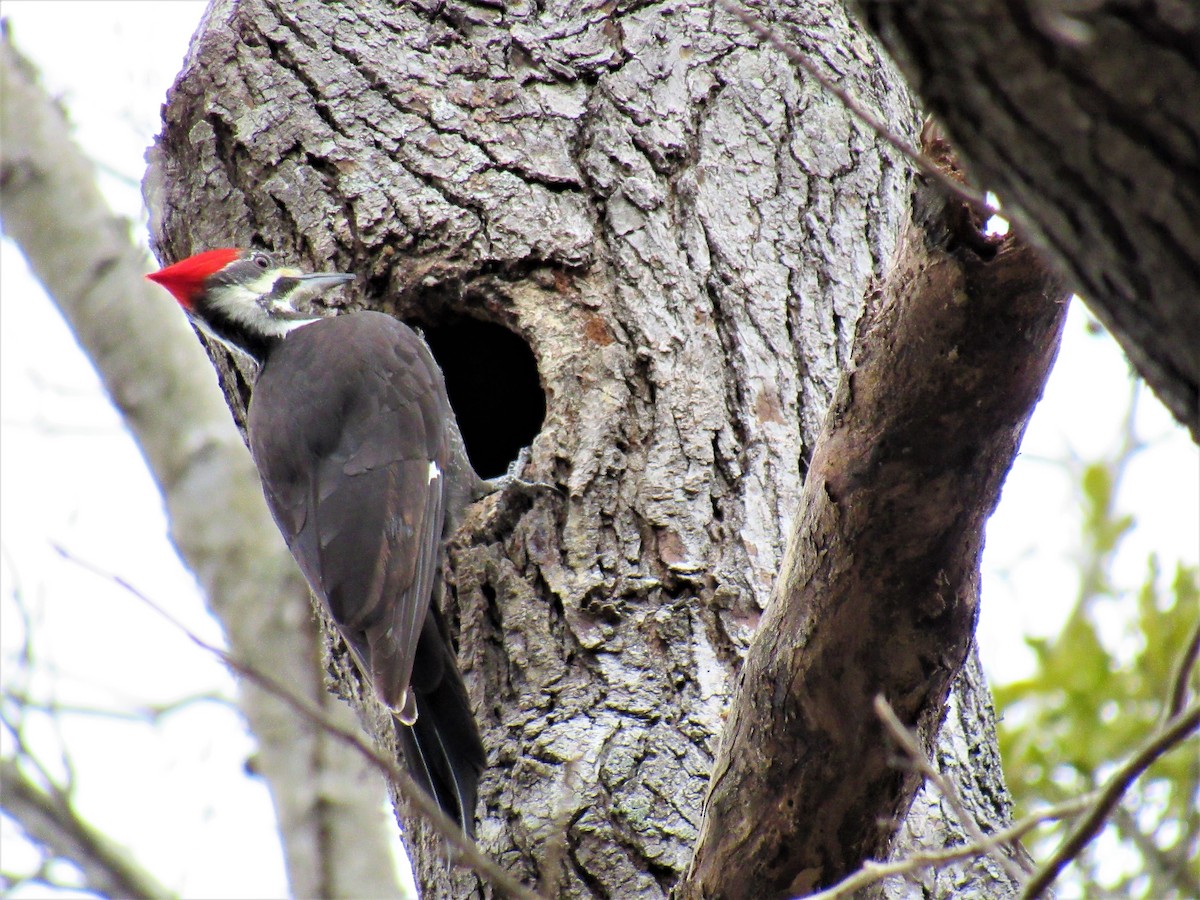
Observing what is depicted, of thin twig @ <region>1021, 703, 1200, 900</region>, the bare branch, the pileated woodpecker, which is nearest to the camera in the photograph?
thin twig @ <region>1021, 703, 1200, 900</region>

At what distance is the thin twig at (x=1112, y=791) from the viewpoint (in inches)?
42.3

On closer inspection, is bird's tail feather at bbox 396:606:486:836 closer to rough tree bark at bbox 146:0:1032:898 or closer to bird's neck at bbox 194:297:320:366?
rough tree bark at bbox 146:0:1032:898

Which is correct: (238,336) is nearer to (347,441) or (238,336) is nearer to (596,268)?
(347,441)

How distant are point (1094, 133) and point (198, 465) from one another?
3996 millimetres

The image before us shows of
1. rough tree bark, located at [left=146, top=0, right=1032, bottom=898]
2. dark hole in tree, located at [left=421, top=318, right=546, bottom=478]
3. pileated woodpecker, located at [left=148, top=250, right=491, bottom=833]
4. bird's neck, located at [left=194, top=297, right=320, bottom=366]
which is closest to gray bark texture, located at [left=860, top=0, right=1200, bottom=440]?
rough tree bark, located at [left=146, top=0, right=1032, bottom=898]

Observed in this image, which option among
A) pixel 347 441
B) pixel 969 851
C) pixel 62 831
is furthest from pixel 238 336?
pixel 969 851

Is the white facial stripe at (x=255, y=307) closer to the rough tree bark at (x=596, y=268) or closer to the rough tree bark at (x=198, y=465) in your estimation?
the rough tree bark at (x=596, y=268)

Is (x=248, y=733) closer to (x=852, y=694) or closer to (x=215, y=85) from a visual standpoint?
(x=215, y=85)

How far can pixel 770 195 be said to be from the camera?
3080 mm

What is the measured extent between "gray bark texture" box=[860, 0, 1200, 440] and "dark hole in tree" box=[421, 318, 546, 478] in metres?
2.72

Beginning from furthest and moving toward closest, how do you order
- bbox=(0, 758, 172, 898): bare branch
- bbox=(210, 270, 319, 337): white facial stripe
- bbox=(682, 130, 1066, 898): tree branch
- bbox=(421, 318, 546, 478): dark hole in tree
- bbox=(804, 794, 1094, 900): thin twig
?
bbox=(421, 318, 546, 478): dark hole in tree < bbox=(210, 270, 319, 337): white facial stripe < bbox=(0, 758, 172, 898): bare branch < bbox=(682, 130, 1066, 898): tree branch < bbox=(804, 794, 1094, 900): thin twig

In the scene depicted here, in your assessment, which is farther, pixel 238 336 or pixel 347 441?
pixel 238 336

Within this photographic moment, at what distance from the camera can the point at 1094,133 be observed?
2.90 ft

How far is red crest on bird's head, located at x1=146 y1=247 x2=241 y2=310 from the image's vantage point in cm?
334
